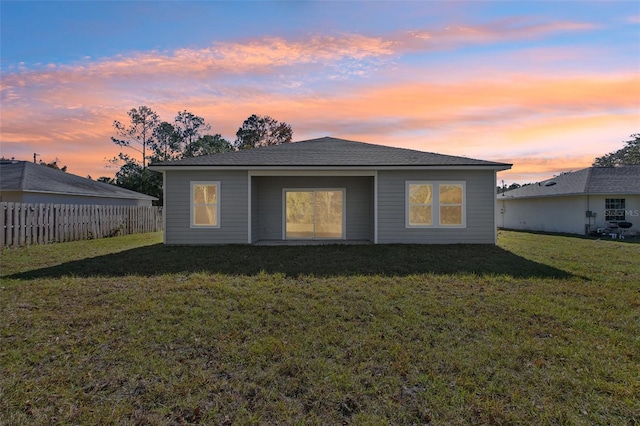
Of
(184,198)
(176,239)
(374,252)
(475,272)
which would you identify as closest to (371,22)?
(374,252)

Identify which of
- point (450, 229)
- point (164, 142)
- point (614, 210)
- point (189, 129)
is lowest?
point (450, 229)

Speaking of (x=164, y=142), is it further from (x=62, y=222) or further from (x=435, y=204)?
(x=435, y=204)

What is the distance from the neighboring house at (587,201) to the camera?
63.4ft

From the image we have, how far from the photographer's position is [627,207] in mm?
19547

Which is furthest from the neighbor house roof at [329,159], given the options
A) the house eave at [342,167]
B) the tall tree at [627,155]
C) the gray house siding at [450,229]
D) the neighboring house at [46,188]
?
the tall tree at [627,155]

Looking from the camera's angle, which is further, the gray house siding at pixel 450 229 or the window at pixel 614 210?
the window at pixel 614 210

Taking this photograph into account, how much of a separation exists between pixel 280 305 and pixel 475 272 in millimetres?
4538

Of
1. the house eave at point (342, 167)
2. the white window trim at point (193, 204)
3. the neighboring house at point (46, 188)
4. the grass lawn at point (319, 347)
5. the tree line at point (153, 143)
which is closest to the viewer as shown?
the grass lawn at point (319, 347)

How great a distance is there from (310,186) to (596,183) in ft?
55.0

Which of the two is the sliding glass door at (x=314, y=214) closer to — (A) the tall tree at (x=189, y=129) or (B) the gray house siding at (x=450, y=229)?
(B) the gray house siding at (x=450, y=229)

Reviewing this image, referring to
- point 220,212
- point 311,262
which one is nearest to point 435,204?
point 311,262

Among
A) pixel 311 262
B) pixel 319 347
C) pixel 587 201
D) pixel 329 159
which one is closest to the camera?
pixel 319 347

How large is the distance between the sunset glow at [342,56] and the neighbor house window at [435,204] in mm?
3310

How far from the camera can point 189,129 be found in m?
37.6
